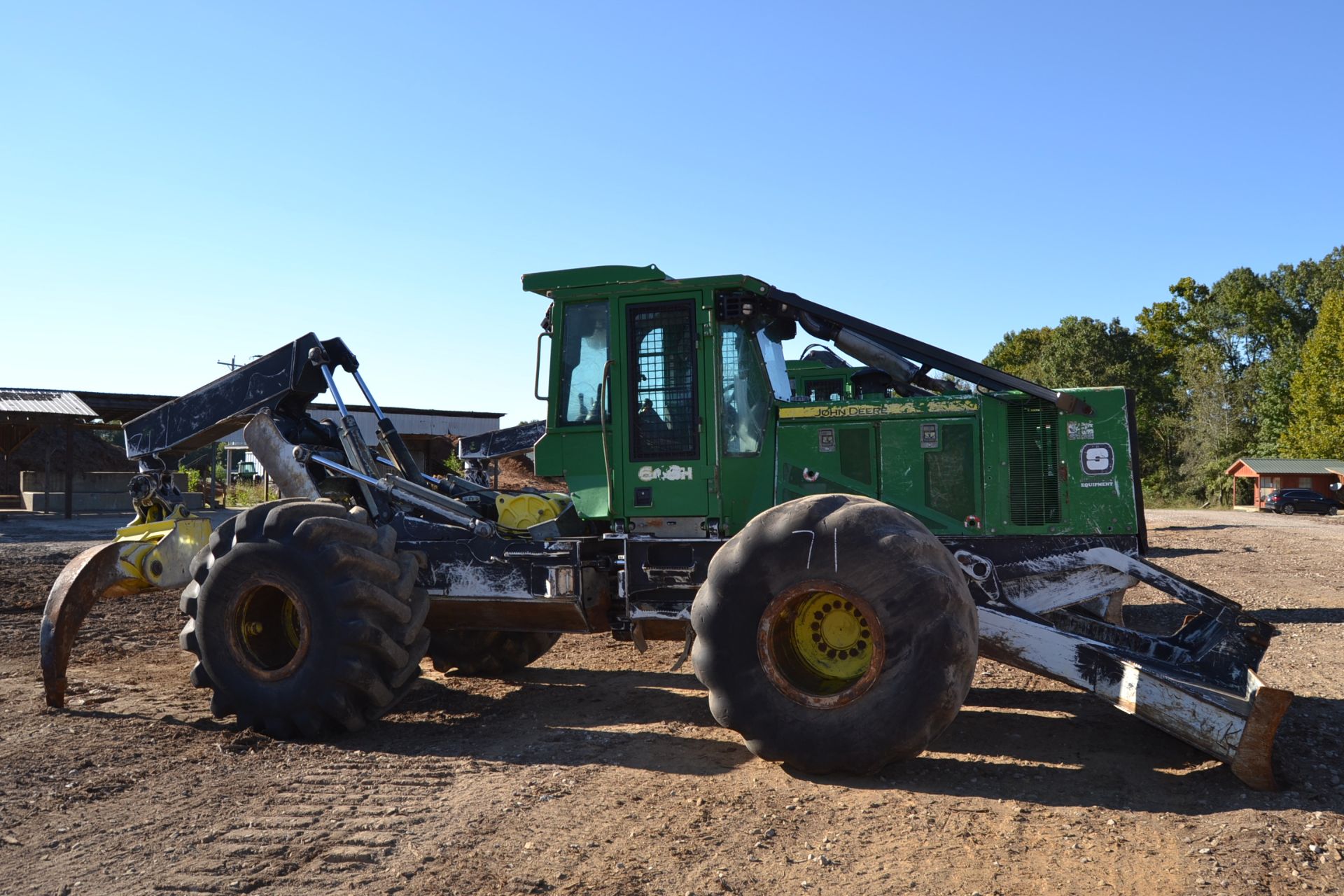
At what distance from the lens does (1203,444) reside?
61219 mm

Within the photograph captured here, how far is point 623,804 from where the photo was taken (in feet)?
17.0

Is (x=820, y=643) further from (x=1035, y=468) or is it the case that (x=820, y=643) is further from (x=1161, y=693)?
(x=1035, y=468)

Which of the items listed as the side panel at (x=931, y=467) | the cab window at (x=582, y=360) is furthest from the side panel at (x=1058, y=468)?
the cab window at (x=582, y=360)

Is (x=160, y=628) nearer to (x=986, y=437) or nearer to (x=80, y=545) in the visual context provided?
(x=986, y=437)

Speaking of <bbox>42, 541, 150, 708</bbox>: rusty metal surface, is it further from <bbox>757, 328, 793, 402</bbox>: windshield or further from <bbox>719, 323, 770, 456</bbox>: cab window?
<bbox>757, 328, 793, 402</bbox>: windshield

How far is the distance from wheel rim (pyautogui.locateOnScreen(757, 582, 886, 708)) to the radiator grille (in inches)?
66.8

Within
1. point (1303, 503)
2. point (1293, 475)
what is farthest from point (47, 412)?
point (1293, 475)

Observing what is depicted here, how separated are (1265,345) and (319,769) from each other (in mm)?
76662

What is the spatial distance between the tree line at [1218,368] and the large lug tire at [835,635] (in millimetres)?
50089

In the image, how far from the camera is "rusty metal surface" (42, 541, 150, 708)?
7.33 metres

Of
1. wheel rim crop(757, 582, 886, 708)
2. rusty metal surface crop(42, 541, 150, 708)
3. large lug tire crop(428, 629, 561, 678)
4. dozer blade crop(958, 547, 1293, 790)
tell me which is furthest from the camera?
large lug tire crop(428, 629, 561, 678)

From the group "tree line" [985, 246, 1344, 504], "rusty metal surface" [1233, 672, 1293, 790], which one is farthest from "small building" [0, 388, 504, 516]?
"tree line" [985, 246, 1344, 504]

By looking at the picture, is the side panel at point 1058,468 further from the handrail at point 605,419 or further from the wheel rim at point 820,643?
the handrail at point 605,419

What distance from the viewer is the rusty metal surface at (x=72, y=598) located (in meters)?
7.33
